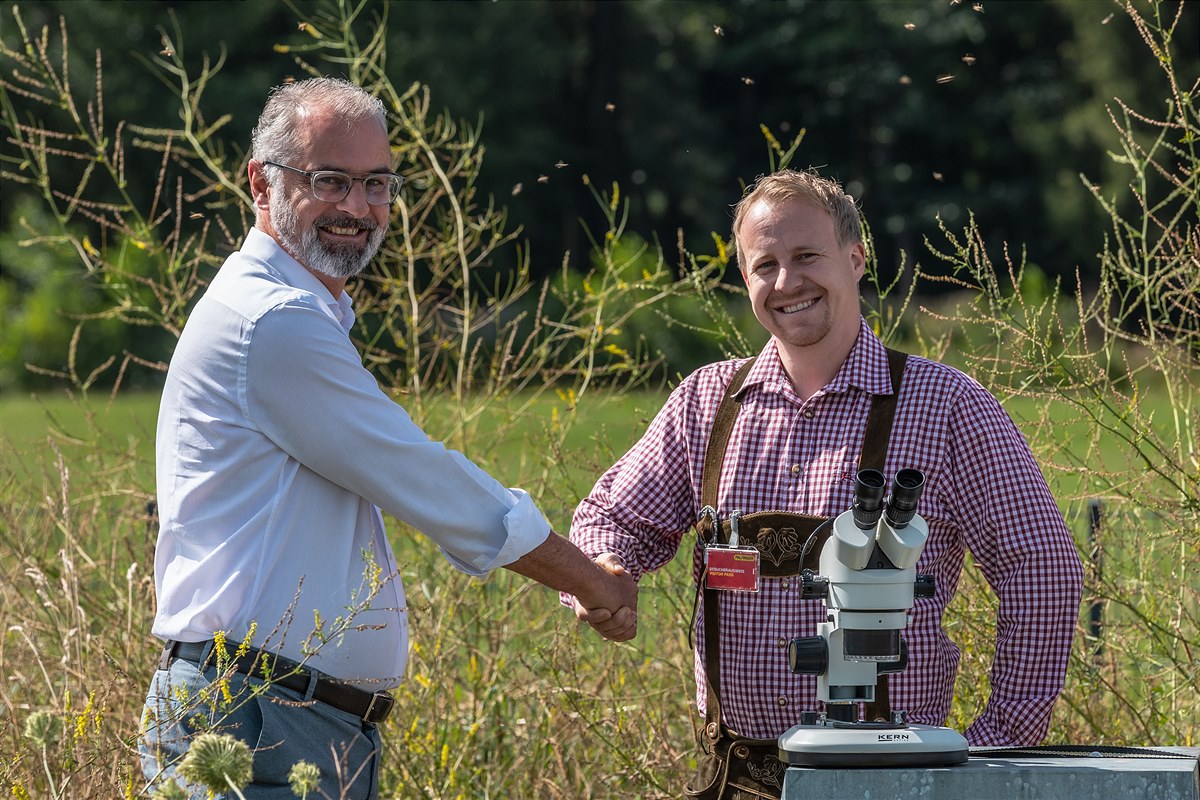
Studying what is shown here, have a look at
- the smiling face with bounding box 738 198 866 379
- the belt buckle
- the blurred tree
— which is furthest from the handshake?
the blurred tree

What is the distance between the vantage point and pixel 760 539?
3.25 m

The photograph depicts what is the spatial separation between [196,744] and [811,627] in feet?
4.43

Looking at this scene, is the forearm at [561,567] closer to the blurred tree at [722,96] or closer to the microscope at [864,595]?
the microscope at [864,595]

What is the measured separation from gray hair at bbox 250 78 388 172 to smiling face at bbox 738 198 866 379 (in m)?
0.86

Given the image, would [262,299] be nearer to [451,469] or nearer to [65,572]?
[451,469]

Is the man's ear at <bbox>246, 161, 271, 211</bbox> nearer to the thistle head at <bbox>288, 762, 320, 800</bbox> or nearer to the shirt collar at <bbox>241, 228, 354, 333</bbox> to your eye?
the shirt collar at <bbox>241, 228, 354, 333</bbox>

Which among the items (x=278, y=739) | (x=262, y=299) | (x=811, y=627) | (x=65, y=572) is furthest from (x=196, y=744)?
(x=65, y=572)

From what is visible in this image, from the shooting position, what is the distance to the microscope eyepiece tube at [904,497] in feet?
8.68

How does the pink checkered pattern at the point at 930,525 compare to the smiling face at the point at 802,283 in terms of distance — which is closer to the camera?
the pink checkered pattern at the point at 930,525

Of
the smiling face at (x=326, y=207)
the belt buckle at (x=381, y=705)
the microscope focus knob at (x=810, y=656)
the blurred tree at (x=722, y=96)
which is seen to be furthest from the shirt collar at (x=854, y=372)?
the blurred tree at (x=722, y=96)

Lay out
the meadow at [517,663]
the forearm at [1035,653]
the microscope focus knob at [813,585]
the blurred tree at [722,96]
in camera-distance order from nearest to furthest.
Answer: the microscope focus knob at [813,585]
the forearm at [1035,653]
the meadow at [517,663]
the blurred tree at [722,96]

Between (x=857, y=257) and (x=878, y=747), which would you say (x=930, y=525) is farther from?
(x=878, y=747)

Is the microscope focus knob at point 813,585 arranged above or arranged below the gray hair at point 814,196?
below

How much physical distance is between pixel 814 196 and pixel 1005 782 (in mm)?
1414
